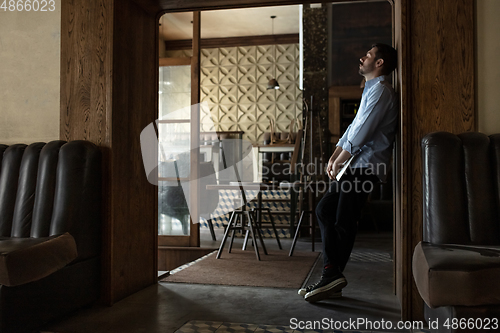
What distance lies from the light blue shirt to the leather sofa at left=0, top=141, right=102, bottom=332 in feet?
5.43

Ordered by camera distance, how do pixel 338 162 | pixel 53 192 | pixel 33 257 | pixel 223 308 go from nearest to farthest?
pixel 33 257 → pixel 53 192 → pixel 223 308 → pixel 338 162

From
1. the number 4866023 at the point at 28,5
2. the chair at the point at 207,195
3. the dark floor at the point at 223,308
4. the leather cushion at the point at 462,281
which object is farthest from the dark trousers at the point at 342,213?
the chair at the point at 207,195

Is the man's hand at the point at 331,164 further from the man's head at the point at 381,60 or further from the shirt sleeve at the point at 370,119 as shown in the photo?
the man's head at the point at 381,60

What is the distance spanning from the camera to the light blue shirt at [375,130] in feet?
8.70

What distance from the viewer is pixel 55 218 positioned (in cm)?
248

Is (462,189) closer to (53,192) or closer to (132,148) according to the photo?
(132,148)

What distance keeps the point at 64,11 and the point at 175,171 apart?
270 cm

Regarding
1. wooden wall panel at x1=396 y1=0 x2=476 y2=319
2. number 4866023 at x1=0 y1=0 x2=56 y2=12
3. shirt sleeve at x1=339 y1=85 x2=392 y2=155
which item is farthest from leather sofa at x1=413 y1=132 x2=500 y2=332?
number 4866023 at x1=0 y1=0 x2=56 y2=12

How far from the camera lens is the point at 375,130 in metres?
2.73

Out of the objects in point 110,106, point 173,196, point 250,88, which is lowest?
point 173,196

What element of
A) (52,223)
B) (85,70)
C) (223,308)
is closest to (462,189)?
(223,308)

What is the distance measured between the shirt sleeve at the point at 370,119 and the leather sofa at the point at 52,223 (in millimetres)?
1627

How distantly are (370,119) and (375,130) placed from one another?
0.11 metres

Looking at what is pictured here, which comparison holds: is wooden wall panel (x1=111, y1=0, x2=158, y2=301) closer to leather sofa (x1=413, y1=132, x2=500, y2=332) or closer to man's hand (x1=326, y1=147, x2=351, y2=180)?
man's hand (x1=326, y1=147, x2=351, y2=180)
